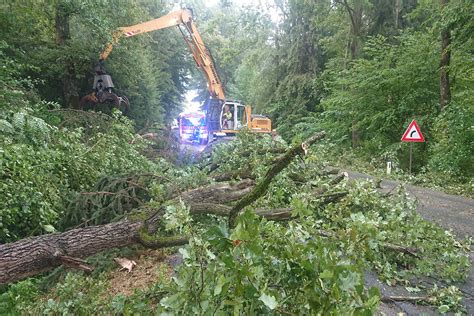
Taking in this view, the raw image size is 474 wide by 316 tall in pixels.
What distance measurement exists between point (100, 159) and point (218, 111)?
8.60 m

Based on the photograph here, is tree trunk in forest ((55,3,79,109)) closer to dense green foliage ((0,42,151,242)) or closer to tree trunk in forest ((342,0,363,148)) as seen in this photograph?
dense green foliage ((0,42,151,242))

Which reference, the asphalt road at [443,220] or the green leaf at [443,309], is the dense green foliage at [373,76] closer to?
the asphalt road at [443,220]

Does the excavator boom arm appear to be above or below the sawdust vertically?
above

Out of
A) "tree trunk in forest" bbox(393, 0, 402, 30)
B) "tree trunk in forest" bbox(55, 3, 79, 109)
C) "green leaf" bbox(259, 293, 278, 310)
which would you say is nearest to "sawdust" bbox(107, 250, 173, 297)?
"green leaf" bbox(259, 293, 278, 310)

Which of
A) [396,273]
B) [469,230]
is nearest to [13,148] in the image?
[396,273]

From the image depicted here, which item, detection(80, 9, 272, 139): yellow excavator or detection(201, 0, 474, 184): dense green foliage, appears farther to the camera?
detection(80, 9, 272, 139): yellow excavator

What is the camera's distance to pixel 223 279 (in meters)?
1.46

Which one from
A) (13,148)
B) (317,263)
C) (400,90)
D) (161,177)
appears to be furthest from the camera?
(400,90)

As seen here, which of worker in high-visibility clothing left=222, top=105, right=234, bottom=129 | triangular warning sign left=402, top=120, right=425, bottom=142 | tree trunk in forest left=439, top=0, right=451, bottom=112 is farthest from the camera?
worker in high-visibility clothing left=222, top=105, right=234, bottom=129

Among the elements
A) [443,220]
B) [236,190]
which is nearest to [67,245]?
[236,190]

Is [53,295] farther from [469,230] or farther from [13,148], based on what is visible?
[469,230]

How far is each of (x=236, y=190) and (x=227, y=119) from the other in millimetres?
9288

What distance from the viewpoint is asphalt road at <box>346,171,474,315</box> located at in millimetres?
2703

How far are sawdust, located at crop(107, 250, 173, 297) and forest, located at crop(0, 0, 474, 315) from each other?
0.02m
